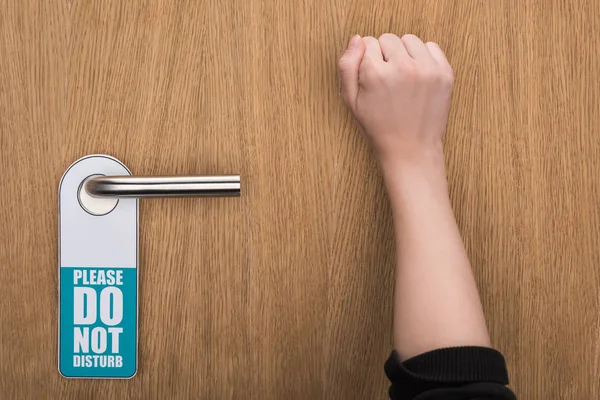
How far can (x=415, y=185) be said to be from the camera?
1.66ft

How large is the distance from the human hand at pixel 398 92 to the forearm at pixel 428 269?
0.02 metres

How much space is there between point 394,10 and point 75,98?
1.07 ft

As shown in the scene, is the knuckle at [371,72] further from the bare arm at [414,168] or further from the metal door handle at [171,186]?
the metal door handle at [171,186]

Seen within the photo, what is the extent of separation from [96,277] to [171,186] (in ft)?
0.41

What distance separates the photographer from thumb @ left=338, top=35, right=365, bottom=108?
517mm

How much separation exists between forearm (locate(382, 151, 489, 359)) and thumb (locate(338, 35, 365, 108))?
7 centimetres

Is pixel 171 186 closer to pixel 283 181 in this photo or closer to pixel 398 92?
pixel 283 181

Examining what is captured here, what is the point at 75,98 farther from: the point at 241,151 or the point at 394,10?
the point at 394,10

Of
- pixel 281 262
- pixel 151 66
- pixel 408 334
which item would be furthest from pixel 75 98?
pixel 408 334

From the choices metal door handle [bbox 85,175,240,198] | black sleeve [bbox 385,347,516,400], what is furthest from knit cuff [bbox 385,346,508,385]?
metal door handle [bbox 85,175,240,198]

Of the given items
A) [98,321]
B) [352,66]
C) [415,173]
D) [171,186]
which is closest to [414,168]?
[415,173]

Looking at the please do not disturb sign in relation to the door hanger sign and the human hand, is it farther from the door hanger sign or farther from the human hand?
the human hand

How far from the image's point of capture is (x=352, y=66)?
52cm

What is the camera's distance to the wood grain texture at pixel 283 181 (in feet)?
1.78
